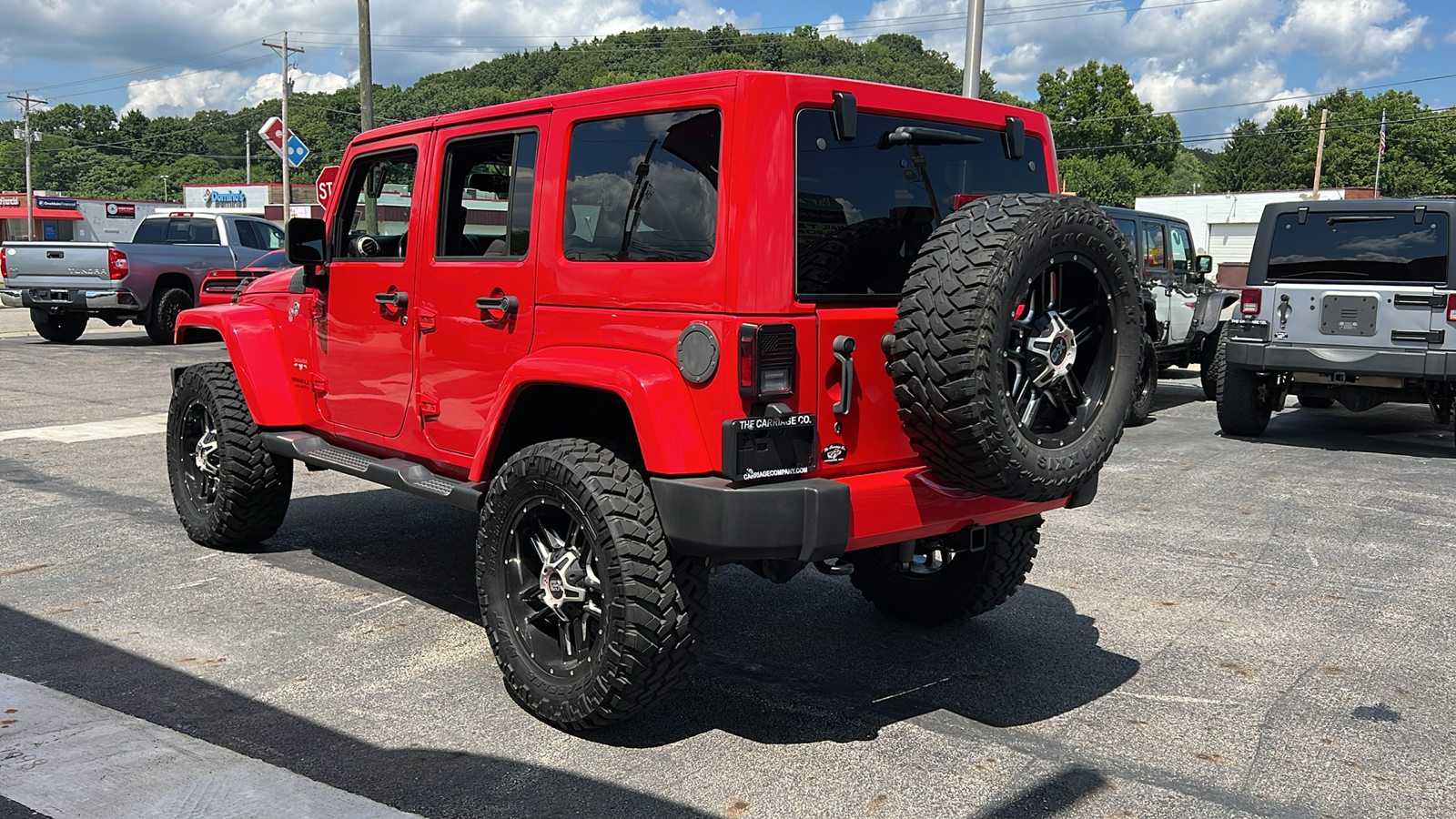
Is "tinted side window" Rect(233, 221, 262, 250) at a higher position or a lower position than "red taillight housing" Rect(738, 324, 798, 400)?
higher

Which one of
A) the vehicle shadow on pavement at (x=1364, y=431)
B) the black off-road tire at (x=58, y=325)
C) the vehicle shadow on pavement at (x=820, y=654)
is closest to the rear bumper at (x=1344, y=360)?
the vehicle shadow on pavement at (x=1364, y=431)

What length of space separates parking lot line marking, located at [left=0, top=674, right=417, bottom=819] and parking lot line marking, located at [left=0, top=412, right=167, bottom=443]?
236 inches

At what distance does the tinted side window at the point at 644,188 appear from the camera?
12.1 ft

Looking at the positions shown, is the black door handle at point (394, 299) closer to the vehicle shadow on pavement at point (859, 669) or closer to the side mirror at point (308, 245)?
the side mirror at point (308, 245)

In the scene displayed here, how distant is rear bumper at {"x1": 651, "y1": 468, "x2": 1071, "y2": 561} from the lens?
343 cm

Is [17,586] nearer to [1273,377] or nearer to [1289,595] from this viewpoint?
[1289,595]

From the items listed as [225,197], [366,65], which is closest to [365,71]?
[366,65]

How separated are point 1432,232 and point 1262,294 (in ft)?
4.39

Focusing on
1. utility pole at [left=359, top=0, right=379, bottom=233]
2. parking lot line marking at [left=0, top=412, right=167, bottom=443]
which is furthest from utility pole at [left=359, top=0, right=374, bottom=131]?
parking lot line marking at [left=0, top=412, right=167, bottom=443]

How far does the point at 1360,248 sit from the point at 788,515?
840 cm

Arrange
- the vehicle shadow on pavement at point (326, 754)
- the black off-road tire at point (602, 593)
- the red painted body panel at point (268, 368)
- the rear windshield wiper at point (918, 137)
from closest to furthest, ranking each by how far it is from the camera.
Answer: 1. the vehicle shadow on pavement at point (326, 754)
2. the black off-road tire at point (602, 593)
3. the rear windshield wiper at point (918, 137)
4. the red painted body panel at point (268, 368)

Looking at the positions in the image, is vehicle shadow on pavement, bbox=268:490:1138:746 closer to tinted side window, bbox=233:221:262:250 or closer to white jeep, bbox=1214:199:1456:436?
white jeep, bbox=1214:199:1456:436

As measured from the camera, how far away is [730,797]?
342 centimetres

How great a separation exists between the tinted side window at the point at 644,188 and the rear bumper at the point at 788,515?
2.41ft
